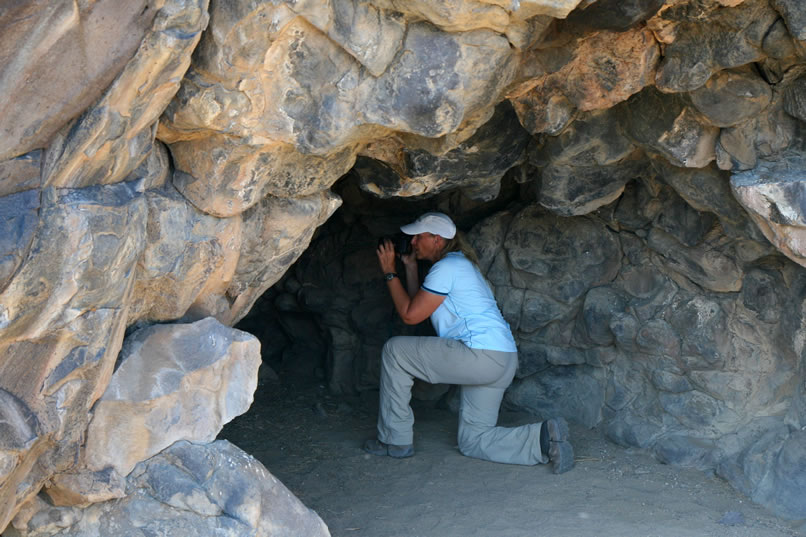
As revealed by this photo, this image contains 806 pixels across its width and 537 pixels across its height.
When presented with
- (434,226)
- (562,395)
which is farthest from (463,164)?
(562,395)

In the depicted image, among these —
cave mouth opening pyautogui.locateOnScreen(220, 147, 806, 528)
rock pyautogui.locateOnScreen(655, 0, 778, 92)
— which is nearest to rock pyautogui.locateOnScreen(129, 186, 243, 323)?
cave mouth opening pyautogui.locateOnScreen(220, 147, 806, 528)

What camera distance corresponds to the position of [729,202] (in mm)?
3174

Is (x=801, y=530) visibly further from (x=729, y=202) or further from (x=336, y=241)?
(x=336, y=241)

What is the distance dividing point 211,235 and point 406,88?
778 millimetres

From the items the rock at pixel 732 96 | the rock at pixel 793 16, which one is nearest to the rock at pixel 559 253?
the rock at pixel 732 96

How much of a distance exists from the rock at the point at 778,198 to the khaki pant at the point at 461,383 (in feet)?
4.72

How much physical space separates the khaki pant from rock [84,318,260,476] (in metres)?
1.39

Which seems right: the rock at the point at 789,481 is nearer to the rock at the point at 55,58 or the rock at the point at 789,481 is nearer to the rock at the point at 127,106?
the rock at the point at 127,106

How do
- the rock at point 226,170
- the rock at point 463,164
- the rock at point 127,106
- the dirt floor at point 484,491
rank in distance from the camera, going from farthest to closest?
the rock at point 463,164
the dirt floor at point 484,491
the rock at point 226,170
the rock at point 127,106

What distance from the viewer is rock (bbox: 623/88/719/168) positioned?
2949mm

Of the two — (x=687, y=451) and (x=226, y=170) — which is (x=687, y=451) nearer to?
(x=687, y=451)

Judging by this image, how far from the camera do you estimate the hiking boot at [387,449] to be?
3.85m

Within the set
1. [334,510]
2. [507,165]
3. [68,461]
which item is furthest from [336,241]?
[68,461]

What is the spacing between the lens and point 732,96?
2.76m
